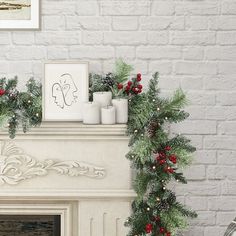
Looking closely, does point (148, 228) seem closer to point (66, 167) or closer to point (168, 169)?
point (168, 169)

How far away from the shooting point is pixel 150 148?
264cm

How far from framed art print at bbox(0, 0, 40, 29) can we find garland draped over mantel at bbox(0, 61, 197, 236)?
37 cm

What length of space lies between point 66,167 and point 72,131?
182 mm

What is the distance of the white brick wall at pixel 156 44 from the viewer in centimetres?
296

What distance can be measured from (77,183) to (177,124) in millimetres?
649

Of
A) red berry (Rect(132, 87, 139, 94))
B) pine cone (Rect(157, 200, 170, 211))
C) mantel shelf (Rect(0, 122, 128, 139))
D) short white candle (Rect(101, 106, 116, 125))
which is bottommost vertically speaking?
pine cone (Rect(157, 200, 170, 211))

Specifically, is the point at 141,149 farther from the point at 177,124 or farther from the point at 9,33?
the point at 9,33

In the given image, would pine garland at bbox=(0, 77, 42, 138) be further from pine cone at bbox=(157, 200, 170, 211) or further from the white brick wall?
pine cone at bbox=(157, 200, 170, 211)

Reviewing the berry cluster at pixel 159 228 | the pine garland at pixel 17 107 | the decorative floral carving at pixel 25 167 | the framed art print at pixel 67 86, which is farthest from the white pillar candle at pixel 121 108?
the berry cluster at pixel 159 228

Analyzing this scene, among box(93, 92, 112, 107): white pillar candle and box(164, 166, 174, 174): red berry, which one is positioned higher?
box(93, 92, 112, 107): white pillar candle

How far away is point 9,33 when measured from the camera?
9.68ft

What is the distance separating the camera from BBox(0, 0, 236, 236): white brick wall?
296 centimetres

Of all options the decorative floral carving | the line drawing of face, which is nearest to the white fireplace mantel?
the decorative floral carving

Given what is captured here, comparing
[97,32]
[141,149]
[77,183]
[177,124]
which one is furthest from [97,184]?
[97,32]
